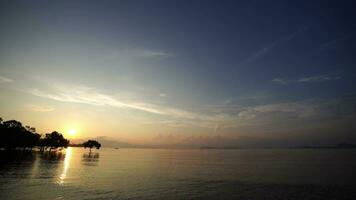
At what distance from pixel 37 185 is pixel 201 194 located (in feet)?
96.6

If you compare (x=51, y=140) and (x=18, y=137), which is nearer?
(x=18, y=137)

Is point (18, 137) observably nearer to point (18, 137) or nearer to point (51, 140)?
point (18, 137)

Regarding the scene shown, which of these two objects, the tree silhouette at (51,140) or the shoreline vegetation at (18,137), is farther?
the tree silhouette at (51,140)

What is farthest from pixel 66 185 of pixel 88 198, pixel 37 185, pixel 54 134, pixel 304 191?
pixel 54 134

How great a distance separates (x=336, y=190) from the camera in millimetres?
48000

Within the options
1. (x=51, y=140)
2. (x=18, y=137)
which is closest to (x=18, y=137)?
(x=18, y=137)

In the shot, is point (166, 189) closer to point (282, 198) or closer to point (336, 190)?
point (282, 198)

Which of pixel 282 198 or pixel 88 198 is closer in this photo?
pixel 88 198

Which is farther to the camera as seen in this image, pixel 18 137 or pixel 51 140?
pixel 51 140

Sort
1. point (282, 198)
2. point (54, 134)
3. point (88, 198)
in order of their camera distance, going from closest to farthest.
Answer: point (88, 198), point (282, 198), point (54, 134)

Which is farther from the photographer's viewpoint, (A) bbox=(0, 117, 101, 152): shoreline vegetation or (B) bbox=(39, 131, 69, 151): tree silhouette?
(B) bbox=(39, 131, 69, 151): tree silhouette

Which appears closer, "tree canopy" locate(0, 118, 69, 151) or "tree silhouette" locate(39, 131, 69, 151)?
"tree canopy" locate(0, 118, 69, 151)

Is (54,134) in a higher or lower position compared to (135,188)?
higher

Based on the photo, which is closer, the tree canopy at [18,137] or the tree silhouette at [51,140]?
the tree canopy at [18,137]
